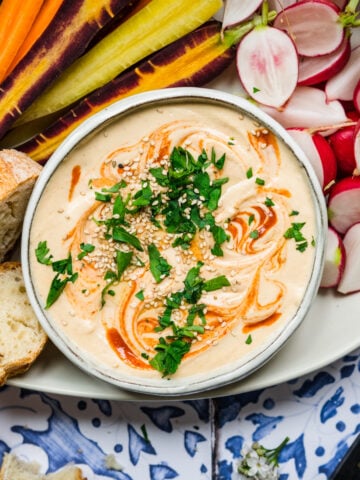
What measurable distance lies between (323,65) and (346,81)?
7 centimetres

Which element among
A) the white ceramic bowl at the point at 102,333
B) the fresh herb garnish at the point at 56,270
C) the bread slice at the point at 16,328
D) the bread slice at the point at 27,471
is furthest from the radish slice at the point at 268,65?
the bread slice at the point at 27,471

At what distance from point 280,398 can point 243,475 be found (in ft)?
0.74

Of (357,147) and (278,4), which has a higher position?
(278,4)

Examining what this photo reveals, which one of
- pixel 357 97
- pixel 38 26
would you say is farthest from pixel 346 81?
pixel 38 26

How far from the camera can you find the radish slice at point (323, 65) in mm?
1837

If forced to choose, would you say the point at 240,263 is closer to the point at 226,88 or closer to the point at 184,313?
the point at 184,313

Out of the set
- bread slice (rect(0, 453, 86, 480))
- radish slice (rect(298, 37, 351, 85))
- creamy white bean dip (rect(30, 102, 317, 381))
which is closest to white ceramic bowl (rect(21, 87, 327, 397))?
creamy white bean dip (rect(30, 102, 317, 381))

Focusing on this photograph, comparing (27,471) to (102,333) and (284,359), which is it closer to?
(102,333)

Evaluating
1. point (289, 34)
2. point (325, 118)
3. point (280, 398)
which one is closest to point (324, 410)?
point (280, 398)

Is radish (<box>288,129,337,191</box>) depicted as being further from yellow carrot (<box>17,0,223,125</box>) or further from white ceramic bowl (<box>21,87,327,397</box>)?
yellow carrot (<box>17,0,223,125</box>)

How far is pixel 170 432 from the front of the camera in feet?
6.82

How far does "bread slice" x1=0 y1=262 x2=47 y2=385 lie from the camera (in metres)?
1.87

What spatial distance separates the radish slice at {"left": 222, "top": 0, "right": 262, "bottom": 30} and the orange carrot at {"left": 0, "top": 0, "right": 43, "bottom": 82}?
0.44m

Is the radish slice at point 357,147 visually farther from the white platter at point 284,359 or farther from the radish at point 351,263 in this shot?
the white platter at point 284,359
